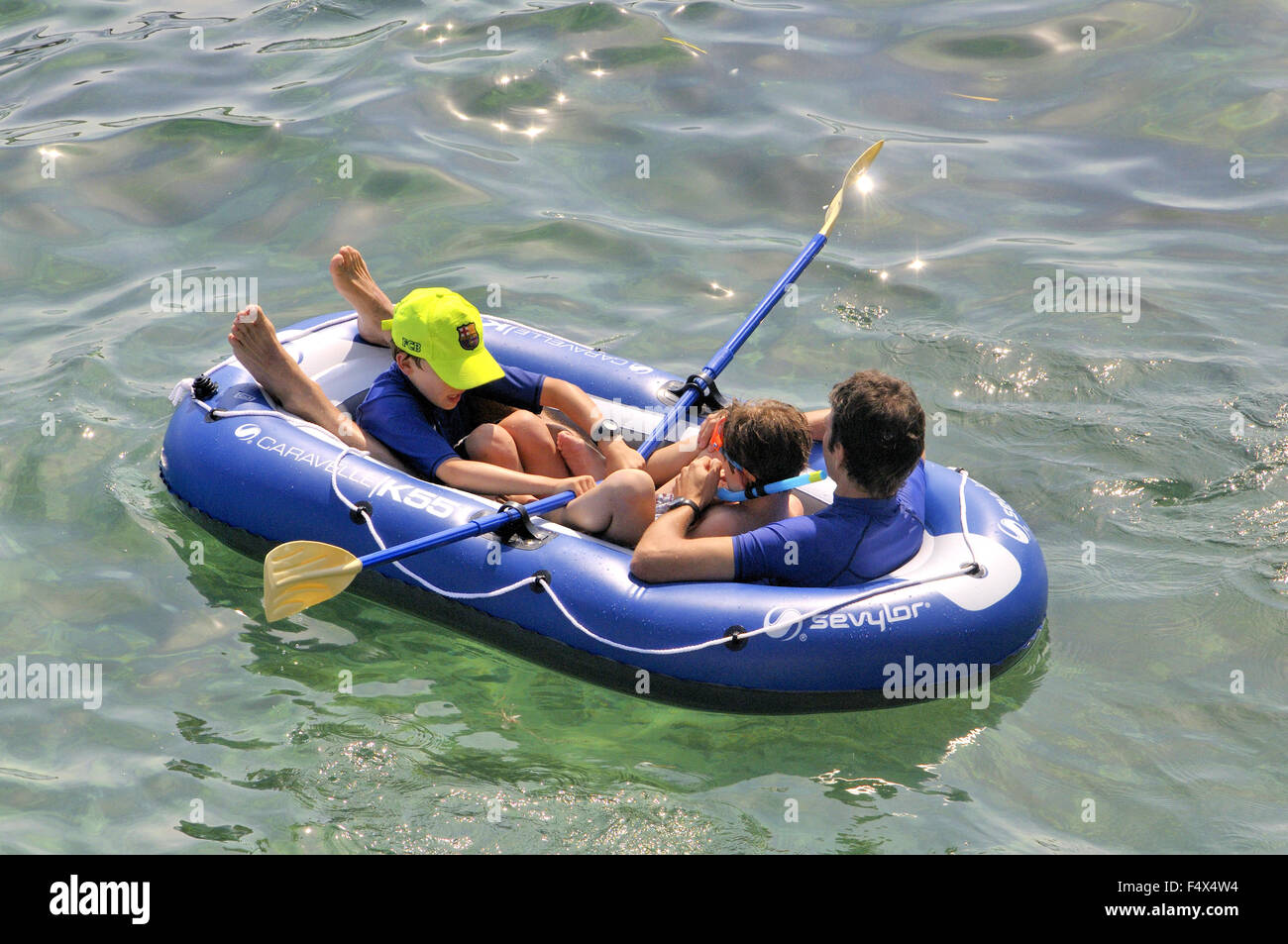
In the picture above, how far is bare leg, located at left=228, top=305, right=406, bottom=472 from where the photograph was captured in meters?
4.86

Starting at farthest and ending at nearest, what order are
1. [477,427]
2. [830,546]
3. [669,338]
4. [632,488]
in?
[669,338] < [477,427] < [632,488] < [830,546]

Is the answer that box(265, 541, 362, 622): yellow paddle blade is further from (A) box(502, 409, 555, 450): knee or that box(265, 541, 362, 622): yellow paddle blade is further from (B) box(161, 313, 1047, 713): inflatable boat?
(A) box(502, 409, 555, 450): knee

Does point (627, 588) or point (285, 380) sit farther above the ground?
point (285, 380)

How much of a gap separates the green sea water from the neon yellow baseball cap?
0.91 meters

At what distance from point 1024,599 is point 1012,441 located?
1.55 meters

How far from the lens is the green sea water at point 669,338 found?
13.0 ft

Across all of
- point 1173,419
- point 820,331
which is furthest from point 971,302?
point 1173,419

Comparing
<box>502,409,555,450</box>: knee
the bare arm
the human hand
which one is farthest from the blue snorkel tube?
<box>502,409,555,450</box>: knee

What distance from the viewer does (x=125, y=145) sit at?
771cm

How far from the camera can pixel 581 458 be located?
4.85 m

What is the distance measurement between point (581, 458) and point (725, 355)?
0.78 meters

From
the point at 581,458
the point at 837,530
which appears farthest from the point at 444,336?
the point at 837,530

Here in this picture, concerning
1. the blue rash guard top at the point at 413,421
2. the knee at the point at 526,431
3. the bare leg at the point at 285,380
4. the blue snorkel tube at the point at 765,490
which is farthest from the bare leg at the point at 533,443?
the blue snorkel tube at the point at 765,490

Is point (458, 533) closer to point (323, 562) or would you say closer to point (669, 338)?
point (323, 562)
